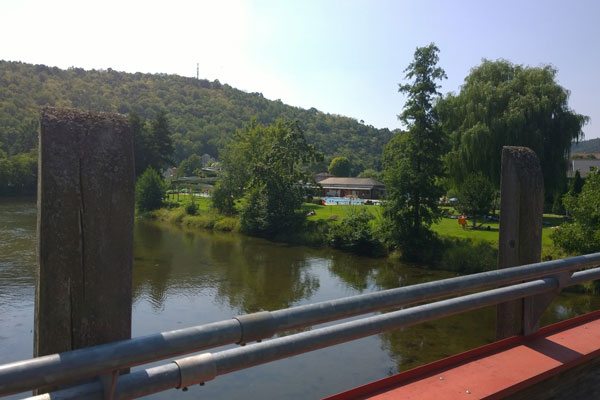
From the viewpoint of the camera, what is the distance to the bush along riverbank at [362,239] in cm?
2294

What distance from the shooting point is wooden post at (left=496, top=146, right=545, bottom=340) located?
302 cm

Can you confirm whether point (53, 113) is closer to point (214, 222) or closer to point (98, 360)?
point (98, 360)

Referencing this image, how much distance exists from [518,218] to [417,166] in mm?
24832

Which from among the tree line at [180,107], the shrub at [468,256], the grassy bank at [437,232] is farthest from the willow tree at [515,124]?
the tree line at [180,107]

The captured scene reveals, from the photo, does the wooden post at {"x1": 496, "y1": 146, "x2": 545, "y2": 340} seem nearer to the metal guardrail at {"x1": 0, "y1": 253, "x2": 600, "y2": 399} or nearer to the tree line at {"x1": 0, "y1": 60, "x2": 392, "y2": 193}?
the metal guardrail at {"x1": 0, "y1": 253, "x2": 600, "y2": 399}

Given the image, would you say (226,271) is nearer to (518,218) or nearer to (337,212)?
(337,212)

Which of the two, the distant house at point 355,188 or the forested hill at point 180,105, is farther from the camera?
the forested hill at point 180,105

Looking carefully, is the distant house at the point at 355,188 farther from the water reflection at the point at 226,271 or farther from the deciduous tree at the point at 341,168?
the water reflection at the point at 226,271

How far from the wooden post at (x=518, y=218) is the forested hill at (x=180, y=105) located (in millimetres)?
93284

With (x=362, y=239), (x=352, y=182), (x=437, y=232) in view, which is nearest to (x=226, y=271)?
(x=362, y=239)

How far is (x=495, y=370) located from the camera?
8.35 ft

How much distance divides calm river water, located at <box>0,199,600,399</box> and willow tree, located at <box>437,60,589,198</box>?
8131mm

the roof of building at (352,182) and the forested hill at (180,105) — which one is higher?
the forested hill at (180,105)

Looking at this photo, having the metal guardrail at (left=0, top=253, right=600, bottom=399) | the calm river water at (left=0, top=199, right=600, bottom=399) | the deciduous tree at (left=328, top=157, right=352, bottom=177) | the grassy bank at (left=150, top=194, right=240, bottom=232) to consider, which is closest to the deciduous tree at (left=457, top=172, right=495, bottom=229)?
the calm river water at (left=0, top=199, right=600, bottom=399)
